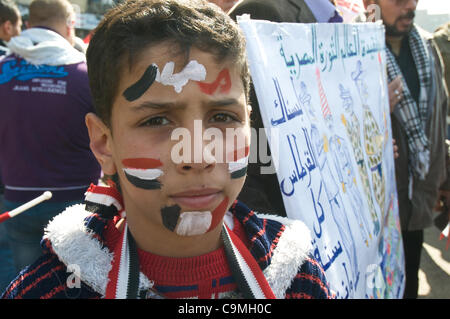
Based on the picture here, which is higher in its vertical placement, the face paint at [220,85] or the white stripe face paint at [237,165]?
the face paint at [220,85]

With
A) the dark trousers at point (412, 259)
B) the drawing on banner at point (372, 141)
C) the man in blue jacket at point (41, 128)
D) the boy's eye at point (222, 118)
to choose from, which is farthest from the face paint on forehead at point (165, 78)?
the dark trousers at point (412, 259)

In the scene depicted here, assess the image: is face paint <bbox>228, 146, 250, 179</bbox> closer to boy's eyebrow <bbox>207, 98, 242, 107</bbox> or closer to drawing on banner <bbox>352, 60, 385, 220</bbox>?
boy's eyebrow <bbox>207, 98, 242, 107</bbox>

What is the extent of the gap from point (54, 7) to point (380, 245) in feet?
7.96

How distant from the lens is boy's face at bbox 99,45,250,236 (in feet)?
3.17

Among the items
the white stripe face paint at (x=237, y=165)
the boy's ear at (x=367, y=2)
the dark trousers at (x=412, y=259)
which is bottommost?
the dark trousers at (x=412, y=259)

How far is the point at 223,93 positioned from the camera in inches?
40.4

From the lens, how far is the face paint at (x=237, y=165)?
1054 mm

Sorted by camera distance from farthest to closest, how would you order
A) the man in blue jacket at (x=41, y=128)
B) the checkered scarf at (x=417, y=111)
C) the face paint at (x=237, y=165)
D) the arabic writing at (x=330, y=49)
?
the checkered scarf at (x=417, y=111) → the man in blue jacket at (x=41, y=128) → the arabic writing at (x=330, y=49) → the face paint at (x=237, y=165)

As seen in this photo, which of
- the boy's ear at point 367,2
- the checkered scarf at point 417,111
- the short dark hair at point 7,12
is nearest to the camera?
the checkered scarf at point 417,111

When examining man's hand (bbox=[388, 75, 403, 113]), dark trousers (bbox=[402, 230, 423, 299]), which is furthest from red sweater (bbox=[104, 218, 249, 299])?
dark trousers (bbox=[402, 230, 423, 299])

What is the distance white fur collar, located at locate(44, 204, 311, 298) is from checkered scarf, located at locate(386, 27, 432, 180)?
179 cm

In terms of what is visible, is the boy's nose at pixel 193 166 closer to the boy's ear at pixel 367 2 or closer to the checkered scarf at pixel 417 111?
the checkered scarf at pixel 417 111

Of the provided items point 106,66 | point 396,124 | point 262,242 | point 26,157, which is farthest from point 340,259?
point 26,157

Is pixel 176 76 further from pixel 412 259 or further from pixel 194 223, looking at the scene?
pixel 412 259
